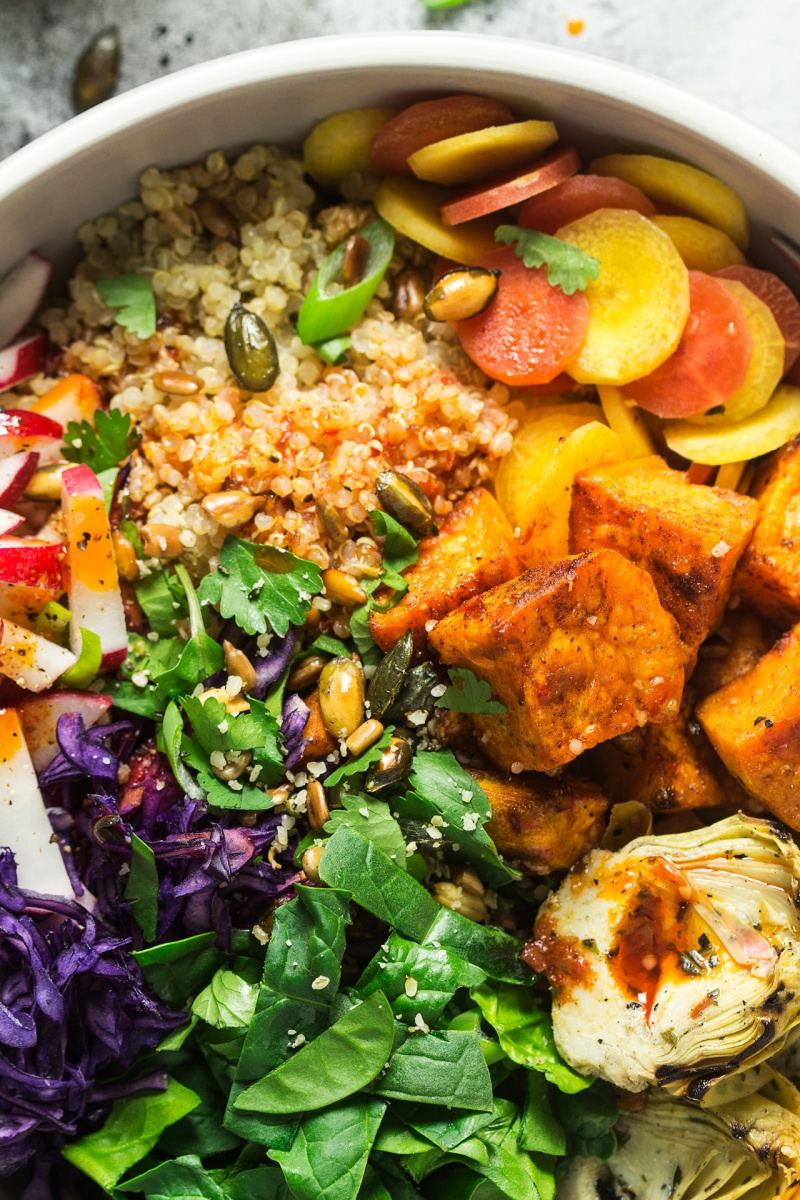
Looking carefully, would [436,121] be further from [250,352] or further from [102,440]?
[102,440]

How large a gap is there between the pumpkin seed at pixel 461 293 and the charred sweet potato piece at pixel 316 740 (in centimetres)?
89

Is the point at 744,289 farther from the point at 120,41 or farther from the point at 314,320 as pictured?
the point at 120,41

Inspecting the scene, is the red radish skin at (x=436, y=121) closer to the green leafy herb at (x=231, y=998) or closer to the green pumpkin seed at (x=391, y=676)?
the green pumpkin seed at (x=391, y=676)

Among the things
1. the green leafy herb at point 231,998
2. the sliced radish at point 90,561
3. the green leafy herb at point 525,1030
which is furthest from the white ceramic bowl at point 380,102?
the green leafy herb at point 525,1030

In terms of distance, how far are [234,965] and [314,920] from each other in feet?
0.84

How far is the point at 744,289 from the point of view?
2.30 m

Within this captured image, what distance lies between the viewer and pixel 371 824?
7.03ft

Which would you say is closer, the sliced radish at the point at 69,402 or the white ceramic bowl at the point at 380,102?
the white ceramic bowl at the point at 380,102

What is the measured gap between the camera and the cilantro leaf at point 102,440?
2.29 metres

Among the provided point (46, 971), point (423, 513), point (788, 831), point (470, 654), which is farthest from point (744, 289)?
point (46, 971)

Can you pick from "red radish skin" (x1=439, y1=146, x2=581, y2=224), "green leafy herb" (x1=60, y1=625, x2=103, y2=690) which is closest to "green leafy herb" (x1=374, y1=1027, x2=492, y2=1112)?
"green leafy herb" (x1=60, y1=625, x2=103, y2=690)

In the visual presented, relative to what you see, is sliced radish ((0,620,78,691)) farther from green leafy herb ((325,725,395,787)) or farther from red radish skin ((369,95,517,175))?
red radish skin ((369,95,517,175))

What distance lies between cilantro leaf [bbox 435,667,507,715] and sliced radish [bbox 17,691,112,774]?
74cm

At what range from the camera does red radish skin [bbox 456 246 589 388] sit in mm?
2279
